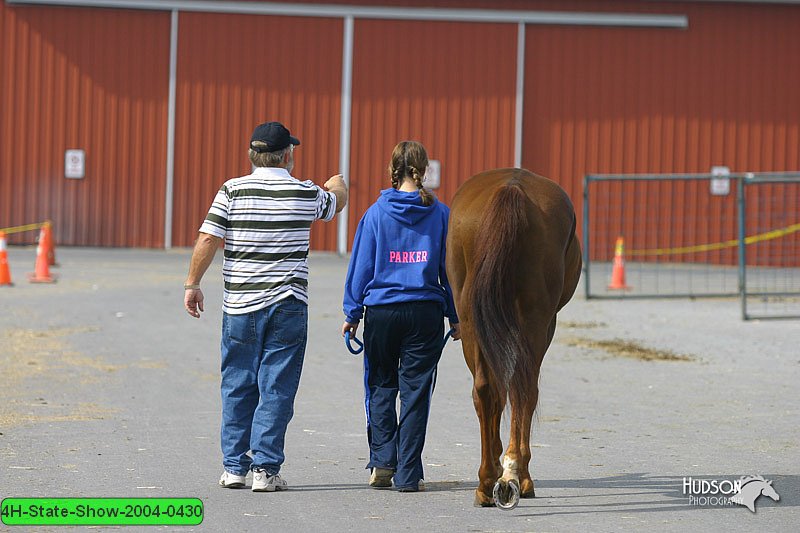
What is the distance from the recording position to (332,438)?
870 cm

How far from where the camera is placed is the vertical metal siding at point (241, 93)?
87.4ft

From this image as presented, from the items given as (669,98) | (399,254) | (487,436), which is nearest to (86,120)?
(669,98)

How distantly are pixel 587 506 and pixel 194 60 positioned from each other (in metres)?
21.2

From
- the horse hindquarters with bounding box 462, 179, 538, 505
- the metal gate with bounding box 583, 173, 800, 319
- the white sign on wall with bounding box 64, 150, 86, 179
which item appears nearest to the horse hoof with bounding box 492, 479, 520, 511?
the horse hindquarters with bounding box 462, 179, 538, 505

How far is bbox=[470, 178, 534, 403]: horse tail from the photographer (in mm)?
6691

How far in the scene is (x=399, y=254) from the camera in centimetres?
729

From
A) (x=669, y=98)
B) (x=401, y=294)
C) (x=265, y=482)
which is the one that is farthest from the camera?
(x=669, y=98)

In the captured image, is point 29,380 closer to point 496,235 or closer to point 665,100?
point 496,235

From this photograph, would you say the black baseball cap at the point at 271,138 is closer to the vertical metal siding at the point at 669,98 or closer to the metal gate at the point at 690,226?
the metal gate at the point at 690,226

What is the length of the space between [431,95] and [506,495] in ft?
69.0

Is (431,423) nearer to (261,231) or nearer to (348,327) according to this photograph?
(348,327)

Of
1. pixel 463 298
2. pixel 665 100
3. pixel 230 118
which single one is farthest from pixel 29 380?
pixel 665 100

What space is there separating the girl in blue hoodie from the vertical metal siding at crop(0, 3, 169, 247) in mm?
19999

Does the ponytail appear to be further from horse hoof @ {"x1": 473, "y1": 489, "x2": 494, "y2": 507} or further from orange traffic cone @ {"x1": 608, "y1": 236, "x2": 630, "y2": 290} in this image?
orange traffic cone @ {"x1": 608, "y1": 236, "x2": 630, "y2": 290}
